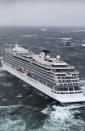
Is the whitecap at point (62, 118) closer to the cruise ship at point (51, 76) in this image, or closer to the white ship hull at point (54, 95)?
the white ship hull at point (54, 95)

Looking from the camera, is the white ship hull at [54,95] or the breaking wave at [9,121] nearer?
the breaking wave at [9,121]

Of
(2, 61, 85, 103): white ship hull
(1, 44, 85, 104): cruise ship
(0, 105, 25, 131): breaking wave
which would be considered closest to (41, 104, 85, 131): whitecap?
(2, 61, 85, 103): white ship hull

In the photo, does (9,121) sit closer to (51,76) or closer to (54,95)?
(54,95)

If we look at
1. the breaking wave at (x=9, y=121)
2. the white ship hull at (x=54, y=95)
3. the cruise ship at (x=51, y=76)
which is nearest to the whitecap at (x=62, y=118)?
the white ship hull at (x=54, y=95)

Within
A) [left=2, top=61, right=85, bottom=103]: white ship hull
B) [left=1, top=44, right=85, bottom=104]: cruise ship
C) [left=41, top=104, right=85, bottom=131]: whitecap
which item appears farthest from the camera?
[left=1, top=44, right=85, bottom=104]: cruise ship

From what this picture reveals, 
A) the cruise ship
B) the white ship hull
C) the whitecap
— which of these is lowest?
the whitecap

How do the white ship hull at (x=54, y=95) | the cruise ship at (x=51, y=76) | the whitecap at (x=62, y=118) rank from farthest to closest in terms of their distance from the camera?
the cruise ship at (x=51, y=76), the white ship hull at (x=54, y=95), the whitecap at (x=62, y=118)

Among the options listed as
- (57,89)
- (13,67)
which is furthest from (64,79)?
(13,67)

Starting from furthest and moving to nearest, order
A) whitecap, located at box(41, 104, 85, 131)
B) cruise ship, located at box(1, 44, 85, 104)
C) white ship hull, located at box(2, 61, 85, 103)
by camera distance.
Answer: cruise ship, located at box(1, 44, 85, 104) < white ship hull, located at box(2, 61, 85, 103) < whitecap, located at box(41, 104, 85, 131)

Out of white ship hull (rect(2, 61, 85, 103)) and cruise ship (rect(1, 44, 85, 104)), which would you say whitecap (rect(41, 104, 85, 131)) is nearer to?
white ship hull (rect(2, 61, 85, 103))
